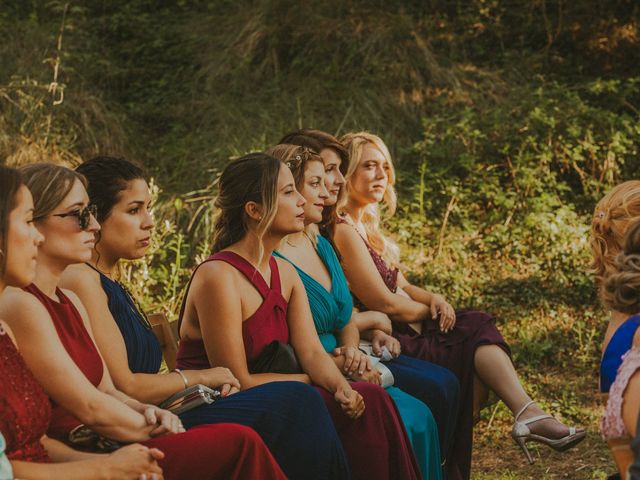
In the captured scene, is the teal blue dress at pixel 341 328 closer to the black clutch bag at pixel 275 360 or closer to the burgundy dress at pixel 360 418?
the burgundy dress at pixel 360 418

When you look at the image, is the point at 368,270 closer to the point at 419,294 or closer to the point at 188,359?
the point at 419,294

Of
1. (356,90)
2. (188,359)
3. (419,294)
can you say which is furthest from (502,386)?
(356,90)

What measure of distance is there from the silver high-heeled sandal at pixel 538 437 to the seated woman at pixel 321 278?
51 centimetres

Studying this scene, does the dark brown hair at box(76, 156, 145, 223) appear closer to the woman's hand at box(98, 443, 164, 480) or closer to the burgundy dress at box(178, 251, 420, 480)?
the burgundy dress at box(178, 251, 420, 480)

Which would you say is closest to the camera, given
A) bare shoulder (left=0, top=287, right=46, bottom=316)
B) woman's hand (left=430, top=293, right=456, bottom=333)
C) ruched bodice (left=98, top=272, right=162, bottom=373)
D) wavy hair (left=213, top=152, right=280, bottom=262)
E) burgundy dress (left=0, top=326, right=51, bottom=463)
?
burgundy dress (left=0, top=326, right=51, bottom=463)

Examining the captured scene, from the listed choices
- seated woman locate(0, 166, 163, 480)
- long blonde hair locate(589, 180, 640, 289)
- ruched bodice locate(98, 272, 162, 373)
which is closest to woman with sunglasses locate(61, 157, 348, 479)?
ruched bodice locate(98, 272, 162, 373)

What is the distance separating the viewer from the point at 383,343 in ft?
15.1

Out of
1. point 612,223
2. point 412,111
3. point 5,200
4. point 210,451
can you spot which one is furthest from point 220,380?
point 412,111

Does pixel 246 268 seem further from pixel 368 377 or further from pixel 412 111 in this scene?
pixel 412 111

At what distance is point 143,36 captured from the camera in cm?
1062

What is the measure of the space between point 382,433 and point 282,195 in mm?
1053

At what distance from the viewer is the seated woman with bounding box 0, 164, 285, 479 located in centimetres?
283

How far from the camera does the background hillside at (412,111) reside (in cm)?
764

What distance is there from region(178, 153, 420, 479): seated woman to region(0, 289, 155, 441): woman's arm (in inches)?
32.3
